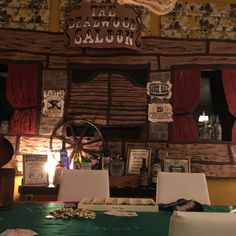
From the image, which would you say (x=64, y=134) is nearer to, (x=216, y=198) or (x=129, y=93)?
(x=129, y=93)

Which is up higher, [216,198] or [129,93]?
[129,93]

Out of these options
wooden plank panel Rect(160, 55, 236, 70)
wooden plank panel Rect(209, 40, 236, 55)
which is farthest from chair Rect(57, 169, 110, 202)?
wooden plank panel Rect(209, 40, 236, 55)

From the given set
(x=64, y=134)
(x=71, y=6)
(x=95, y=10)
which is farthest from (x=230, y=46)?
(x=64, y=134)

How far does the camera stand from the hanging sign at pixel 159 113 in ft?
13.4

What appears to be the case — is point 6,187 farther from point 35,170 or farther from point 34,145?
point 34,145

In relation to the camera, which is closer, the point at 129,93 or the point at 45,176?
the point at 45,176

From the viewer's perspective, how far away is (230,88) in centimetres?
416

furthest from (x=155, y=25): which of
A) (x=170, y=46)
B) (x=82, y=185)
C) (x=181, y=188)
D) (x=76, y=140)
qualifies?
(x=82, y=185)

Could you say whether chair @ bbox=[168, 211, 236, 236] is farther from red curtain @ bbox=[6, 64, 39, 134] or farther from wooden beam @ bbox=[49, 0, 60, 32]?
wooden beam @ bbox=[49, 0, 60, 32]

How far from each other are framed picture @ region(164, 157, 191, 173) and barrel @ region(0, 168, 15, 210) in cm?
218

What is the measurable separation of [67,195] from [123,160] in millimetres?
1235

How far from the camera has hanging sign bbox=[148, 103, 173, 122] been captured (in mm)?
4086

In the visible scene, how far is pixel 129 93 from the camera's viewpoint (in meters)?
4.11

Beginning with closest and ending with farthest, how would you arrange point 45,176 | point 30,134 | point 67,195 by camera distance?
point 67,195 → point 45,176 → point 30,134
